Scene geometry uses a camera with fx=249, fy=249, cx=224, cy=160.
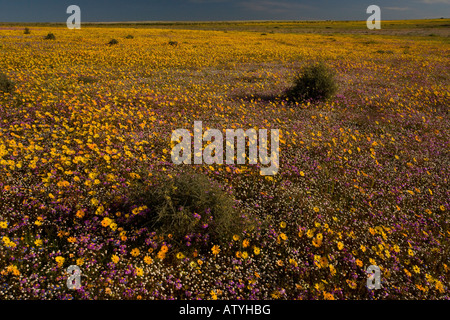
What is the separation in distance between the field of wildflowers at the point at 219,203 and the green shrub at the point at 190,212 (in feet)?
0.16

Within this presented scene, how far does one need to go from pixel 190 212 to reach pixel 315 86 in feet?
32.9

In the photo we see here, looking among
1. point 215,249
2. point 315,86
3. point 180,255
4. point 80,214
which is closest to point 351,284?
point 215,249

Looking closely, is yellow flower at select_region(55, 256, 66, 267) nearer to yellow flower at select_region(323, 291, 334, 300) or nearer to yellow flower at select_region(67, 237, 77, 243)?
yellow flower at select_region(67, 237, 77, 243)

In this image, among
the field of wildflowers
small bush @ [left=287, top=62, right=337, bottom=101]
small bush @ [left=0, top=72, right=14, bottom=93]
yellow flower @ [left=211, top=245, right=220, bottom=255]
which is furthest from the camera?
small bush @ [left=287, top=62, right=337, bottom=101]

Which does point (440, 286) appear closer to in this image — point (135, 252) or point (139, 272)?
point (139, 272)

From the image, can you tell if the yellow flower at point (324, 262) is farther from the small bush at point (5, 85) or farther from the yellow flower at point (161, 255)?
the small bush at point (5, 85)

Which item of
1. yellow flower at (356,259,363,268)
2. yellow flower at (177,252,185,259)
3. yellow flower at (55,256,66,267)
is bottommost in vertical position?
yellow flower at (356,259,363,268)

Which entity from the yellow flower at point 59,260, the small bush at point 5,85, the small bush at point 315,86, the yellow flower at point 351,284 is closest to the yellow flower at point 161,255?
the yellow flower at point 59,260

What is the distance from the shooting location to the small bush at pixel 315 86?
11.5m

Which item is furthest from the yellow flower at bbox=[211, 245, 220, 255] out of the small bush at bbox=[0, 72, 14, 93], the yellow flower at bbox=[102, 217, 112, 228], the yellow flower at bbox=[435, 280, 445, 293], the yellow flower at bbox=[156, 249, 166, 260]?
the small bush at bbox=[0, 72, 14, 93]

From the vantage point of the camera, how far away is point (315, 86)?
11609 mm

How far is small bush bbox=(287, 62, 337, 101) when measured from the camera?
454 inches

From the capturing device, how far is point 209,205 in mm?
3996

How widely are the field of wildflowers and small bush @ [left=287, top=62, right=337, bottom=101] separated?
155 cm
